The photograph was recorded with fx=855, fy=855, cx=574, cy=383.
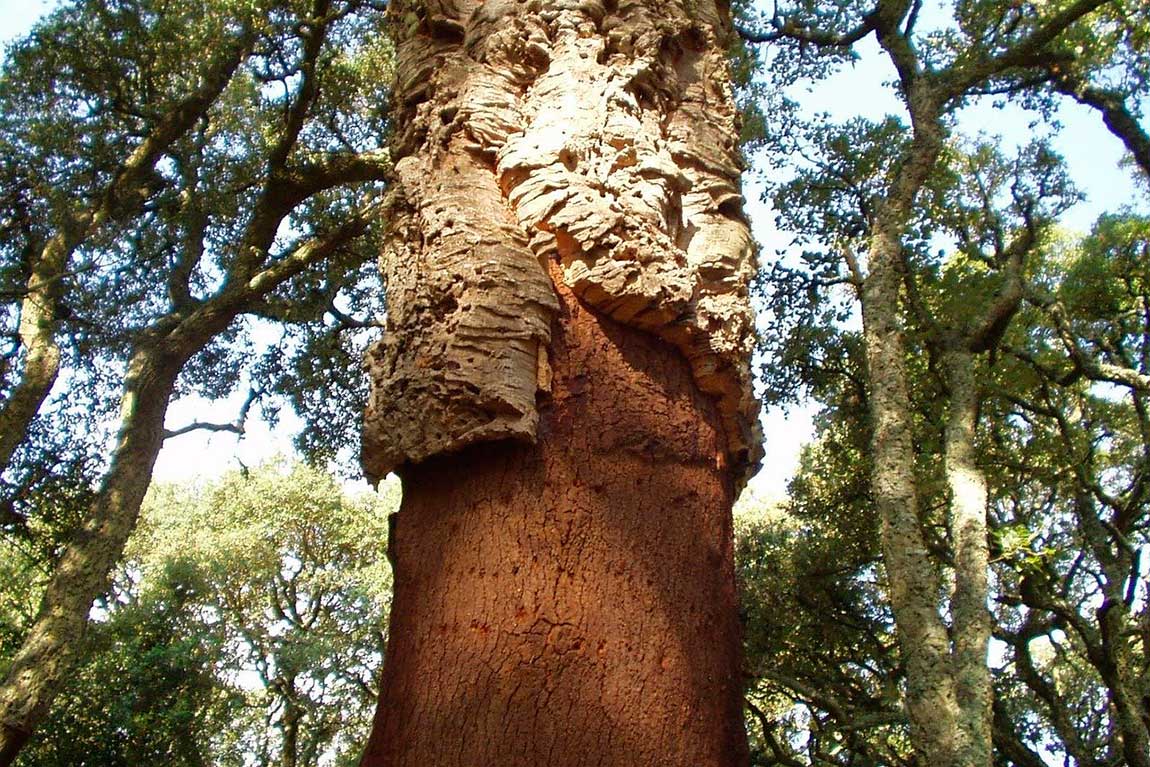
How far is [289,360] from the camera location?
1193 centimetres

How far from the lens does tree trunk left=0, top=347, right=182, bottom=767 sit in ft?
23.0

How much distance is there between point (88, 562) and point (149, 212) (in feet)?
17.7

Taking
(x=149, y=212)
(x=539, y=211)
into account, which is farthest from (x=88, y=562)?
(x=539, y=211)

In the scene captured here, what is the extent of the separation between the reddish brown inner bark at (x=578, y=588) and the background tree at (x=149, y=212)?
731 centimetres

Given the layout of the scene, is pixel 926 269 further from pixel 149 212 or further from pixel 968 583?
pixel 149 212

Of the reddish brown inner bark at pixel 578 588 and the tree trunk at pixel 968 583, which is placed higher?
the tree trunk at pixel 968 583

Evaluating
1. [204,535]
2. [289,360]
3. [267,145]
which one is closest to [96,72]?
[267,145]

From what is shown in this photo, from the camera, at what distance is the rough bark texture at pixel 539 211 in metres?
1.94

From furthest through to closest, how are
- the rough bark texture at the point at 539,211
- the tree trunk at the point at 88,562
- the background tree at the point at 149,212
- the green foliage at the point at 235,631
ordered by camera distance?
the green foliage at the point at 235,631 < the background tree at the point at 149,212 < the tree trunk at the point at 88,562 < the rough bark texture at the point at 539,211

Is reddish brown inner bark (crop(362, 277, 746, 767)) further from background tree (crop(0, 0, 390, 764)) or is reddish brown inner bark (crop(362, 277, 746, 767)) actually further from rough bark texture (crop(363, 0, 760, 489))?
background tree (crop(0, 0, 390, 764))

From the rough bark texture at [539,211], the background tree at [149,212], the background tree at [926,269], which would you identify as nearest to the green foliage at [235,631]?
the background tree at [149,212]

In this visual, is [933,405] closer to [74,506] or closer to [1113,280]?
[1113,280]

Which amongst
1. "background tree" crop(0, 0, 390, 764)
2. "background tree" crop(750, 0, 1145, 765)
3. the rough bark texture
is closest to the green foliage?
"background tree" crop(0, 0, 390, 764)

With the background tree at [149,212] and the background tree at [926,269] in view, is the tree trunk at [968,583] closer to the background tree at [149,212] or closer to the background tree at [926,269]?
the background tree at [926,269]
